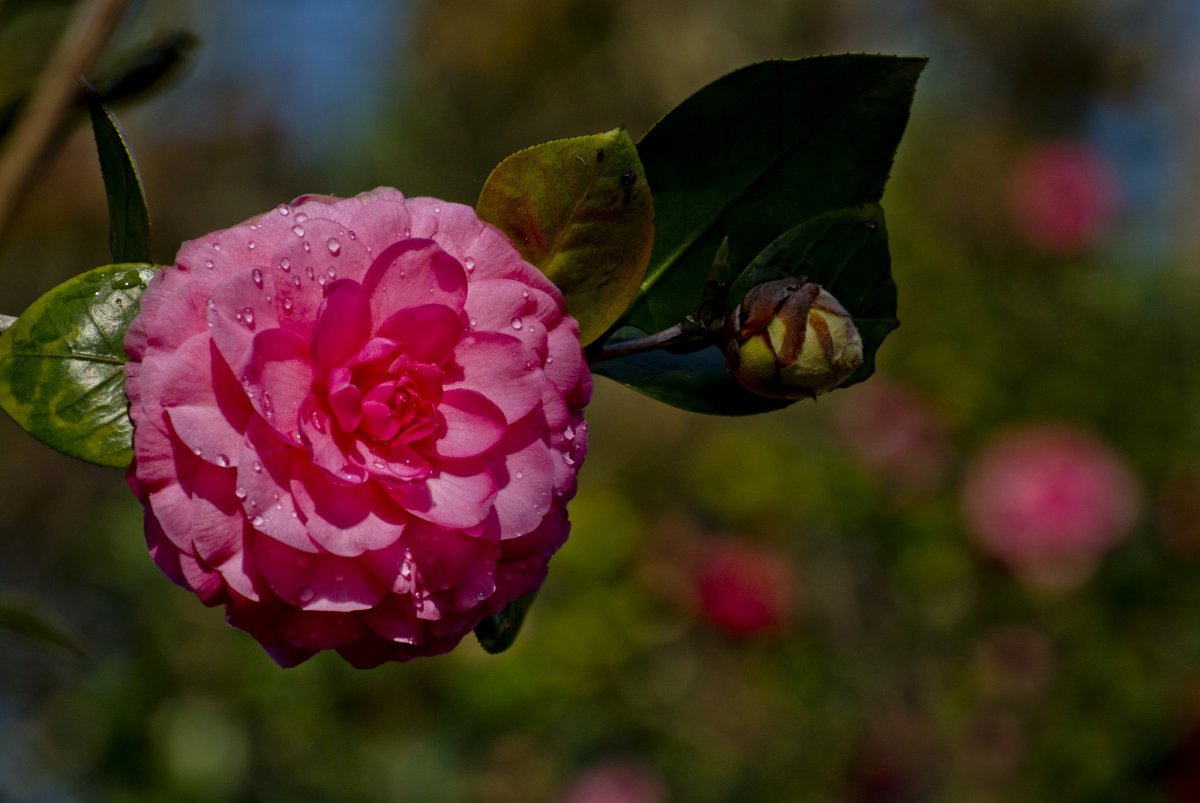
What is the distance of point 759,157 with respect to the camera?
0.51 meters

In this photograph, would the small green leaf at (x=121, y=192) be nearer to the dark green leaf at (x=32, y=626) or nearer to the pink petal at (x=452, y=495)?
the pink petal at (x=452, y=495)

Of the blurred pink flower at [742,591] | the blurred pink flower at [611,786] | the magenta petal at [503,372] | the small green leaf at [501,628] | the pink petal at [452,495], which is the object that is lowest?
the blurred pink flower at [611,786]

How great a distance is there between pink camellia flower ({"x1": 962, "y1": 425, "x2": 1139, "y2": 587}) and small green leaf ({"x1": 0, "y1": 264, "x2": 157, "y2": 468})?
92.2 inches

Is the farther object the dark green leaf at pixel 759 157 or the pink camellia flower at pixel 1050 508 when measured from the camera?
the pink camellia flower at pixel 1050 508

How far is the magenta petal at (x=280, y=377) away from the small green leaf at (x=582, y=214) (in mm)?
98

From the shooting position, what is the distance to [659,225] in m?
0.52

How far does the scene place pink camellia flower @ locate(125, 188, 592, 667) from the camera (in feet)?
1.37

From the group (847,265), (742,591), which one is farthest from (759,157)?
(742,591)

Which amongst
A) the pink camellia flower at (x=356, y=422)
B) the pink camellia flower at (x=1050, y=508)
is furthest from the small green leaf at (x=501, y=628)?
the pink camellia flower at (x=1050, y=508)

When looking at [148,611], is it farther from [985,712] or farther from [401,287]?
[401,287]

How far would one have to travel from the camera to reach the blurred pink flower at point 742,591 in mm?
2436

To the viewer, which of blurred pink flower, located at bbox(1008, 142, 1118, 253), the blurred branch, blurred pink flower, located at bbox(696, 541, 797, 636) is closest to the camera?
the blurred branch

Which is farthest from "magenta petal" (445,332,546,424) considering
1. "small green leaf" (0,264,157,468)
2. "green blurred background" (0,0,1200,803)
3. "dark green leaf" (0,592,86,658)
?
"green blurred background" (0,0,1200,803)

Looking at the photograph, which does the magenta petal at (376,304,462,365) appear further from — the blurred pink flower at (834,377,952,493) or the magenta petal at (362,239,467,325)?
the blurred pink flower at (834,377,952,493)
